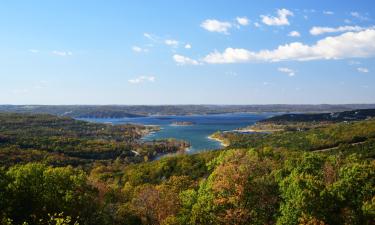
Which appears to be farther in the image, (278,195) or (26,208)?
(278,195)

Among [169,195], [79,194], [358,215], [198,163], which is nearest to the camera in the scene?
[358,215]

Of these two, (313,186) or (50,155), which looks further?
(50,155)

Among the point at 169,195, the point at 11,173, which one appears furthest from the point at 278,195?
the point at 11,173

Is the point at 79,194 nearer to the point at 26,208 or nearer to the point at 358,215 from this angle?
the point at 26,208

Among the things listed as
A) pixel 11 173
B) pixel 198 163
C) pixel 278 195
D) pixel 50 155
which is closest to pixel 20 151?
pixel 50 155

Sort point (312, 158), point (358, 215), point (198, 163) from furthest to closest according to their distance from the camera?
1. point (198, 163)
2. point (312, 158)
3. point (358, 215)

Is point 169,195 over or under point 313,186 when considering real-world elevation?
under

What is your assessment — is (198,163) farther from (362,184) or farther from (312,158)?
(362,184)

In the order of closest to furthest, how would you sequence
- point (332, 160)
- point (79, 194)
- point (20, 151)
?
point (79, 194) → point (332, 160) → point (20, 151)

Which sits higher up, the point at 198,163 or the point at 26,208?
the point at 26,208
